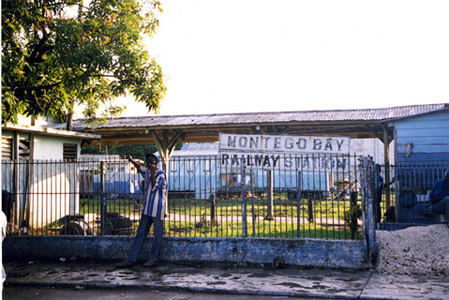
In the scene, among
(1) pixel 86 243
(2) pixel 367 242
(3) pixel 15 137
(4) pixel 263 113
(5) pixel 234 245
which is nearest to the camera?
(2) pixel 367 242

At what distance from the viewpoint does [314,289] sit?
6.60m

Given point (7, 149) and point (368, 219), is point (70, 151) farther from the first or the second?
point (368, 219)

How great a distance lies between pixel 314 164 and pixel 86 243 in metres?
4.46

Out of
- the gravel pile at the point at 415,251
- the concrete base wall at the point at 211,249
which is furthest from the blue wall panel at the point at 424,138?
the concrete base wall at the point at 211,249

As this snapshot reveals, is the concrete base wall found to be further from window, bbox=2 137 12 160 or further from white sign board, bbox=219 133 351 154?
window, bbox=2 137 12 160

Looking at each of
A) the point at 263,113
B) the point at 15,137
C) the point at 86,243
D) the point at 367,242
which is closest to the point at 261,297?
the point at 367,242

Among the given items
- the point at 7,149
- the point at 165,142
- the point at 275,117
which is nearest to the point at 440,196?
the point at 275,117

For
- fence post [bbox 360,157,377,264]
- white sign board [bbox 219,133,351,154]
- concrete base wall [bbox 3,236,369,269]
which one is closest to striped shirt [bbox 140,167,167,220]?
concrete base wall [bbox 3,236,369,269]

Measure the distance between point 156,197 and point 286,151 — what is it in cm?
286

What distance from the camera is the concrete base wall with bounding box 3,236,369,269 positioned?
26.1 ft

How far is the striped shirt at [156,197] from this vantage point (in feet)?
27.4

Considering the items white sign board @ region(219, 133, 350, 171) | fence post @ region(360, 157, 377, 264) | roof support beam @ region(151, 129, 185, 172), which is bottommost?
fence post @ region(360, 157, 377, 264)

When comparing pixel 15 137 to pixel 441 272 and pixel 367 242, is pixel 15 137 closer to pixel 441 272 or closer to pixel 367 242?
pixel 367 242

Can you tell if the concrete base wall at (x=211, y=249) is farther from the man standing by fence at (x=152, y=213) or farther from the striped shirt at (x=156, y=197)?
the striped shirt at (x=156, y=197)
